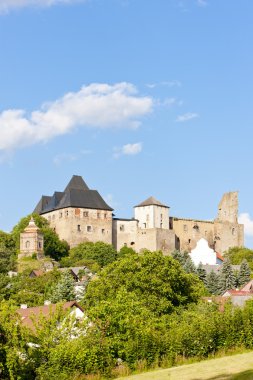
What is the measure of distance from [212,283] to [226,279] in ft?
5.12

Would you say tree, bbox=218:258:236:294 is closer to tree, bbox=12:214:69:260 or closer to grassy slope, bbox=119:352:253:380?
tree, bbox=12:214:69:260

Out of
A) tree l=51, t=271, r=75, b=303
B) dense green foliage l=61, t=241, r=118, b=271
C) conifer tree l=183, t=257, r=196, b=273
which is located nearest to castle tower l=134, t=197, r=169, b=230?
dense green foliage l=61, t=241, r=118, b=271

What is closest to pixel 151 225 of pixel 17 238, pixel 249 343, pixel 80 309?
pixel 17 238

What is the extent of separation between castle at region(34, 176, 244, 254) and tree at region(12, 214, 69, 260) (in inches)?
62.8

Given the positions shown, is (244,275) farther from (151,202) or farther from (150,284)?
(150,284)

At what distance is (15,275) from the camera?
80.1 m

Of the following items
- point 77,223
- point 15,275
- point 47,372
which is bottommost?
point 47,372

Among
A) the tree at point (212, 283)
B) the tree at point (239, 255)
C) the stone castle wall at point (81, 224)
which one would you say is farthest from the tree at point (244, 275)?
the stone castle wall at point (81, 224)

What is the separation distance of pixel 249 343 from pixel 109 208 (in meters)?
68.2

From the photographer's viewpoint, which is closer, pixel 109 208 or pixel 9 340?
pixel 9 340

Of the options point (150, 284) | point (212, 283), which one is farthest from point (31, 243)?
point (150, 284)

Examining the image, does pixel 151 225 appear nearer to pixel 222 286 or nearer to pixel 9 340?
pixel 222 286

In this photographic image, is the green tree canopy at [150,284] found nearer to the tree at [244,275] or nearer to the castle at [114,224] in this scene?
the tree at [244,275]

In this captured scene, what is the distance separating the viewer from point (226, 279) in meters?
77.9
